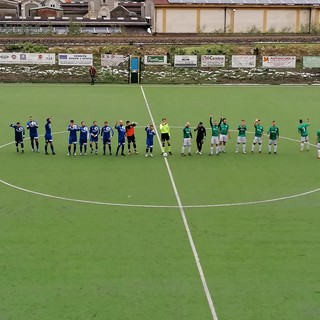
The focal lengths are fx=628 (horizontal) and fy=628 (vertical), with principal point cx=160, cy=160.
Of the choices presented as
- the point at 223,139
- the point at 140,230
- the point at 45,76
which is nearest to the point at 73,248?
the point at 140,230

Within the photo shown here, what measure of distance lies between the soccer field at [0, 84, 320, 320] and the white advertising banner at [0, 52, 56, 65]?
24.4 metres

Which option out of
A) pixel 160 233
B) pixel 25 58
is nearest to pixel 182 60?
pixel 25 58

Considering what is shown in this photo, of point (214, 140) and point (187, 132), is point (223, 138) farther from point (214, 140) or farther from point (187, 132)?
point (187, 132)

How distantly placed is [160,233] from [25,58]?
1657 inches

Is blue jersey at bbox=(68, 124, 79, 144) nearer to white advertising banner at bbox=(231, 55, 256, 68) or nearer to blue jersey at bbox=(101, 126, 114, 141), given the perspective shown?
blue jersey at bbox=(101, 126, 114, 141)

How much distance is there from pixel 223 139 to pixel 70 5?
8877cm

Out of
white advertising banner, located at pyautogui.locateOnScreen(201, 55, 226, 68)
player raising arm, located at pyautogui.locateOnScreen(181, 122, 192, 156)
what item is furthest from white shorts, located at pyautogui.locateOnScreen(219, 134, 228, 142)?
white advertising banner, located at pyautogui.locateOnScreen(201, 55, 226, 68)

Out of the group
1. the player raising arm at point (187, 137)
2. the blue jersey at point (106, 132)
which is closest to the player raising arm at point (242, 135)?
the player raising arm at point (187, 137)

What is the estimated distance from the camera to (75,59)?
58000 millimetres

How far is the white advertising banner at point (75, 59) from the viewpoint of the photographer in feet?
190

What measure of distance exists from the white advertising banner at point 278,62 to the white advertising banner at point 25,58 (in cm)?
1962

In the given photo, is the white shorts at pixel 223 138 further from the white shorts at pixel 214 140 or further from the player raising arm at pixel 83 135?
the player raising arm at pixel 83 135

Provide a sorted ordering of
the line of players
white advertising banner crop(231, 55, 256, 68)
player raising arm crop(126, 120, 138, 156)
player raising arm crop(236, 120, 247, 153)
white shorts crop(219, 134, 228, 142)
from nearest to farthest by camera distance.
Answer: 1. the line of players
2. player raising arm crop(126, 120, 138, 156)
3. player raising arm crop(236, 120, 247, 153)
4. white shorts crop(219, 134, 228, 142)
5. white advertising banner crop(231, 55, 256, 68)

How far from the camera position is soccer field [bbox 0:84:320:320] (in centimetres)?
1454
